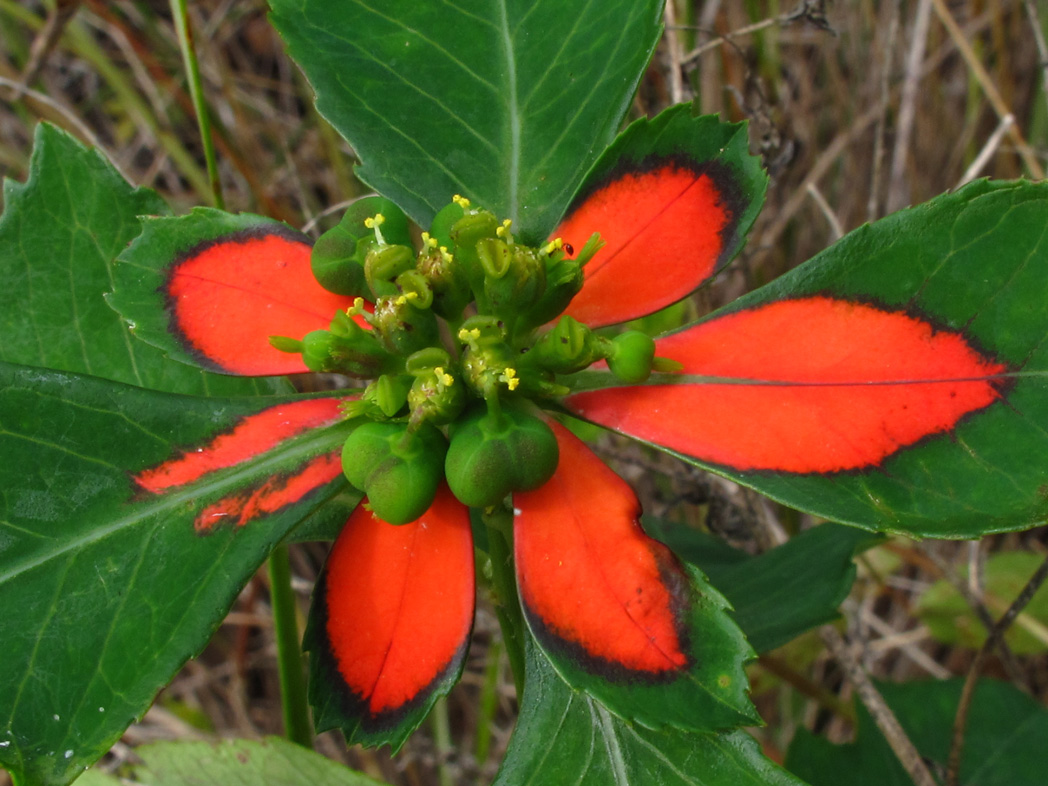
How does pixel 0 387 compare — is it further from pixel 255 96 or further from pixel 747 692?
pixel 255 96

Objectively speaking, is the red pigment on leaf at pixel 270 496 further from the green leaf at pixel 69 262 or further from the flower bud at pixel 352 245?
the green leaf at pixel 69 262

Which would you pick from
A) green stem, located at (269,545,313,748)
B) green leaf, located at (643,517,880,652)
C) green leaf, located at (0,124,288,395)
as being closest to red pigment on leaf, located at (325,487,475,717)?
green stem, located at (269,545,313,748)

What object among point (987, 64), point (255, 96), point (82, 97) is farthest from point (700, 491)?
point (82, 97)

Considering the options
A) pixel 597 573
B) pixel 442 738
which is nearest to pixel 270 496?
pixel 597 573

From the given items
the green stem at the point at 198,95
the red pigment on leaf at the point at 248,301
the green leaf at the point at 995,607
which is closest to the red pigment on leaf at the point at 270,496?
the red pigment on leaf at the point at 248,301

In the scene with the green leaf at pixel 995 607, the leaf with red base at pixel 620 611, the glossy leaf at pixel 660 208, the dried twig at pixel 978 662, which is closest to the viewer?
the leaf with red base at pixel 620 611

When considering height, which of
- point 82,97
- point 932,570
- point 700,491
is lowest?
point 932,570

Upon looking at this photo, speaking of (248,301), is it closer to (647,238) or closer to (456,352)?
(456,352)
